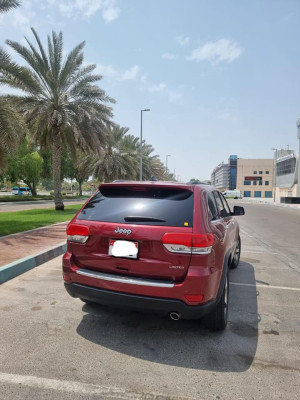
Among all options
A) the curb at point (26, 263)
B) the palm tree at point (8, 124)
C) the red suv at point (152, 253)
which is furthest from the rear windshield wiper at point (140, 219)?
the palm tree at point (8, 124)

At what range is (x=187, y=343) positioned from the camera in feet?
10.2

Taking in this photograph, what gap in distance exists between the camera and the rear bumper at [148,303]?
111 inches

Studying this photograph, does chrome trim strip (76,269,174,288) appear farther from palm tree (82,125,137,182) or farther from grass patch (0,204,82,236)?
palm tree (82,125,137,182)

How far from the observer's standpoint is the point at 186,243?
2820 millimetres

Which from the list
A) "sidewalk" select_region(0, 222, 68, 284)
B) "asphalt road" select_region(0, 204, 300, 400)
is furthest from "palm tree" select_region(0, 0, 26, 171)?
"asphalt road" select_region(0, 204, 300, 400)

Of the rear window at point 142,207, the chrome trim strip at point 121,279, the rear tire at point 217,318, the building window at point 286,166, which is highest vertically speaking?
the building window at point 286,166

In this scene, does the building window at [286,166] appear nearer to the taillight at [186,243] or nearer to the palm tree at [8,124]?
the palm tree at [8,124]

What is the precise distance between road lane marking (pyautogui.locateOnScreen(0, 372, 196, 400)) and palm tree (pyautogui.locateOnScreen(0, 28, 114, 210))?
1644 centimetres

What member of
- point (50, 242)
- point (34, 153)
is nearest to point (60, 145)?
point (50, 242)

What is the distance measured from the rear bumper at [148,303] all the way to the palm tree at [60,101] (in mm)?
15890

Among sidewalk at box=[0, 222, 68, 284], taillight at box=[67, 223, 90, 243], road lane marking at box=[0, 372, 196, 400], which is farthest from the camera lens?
sidewalk at box=[0, 222, 68, 284]

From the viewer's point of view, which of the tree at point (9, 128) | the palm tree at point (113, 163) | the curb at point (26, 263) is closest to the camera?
the curb at point (26, 263)

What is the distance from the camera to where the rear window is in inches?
118

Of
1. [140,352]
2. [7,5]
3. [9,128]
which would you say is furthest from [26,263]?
[7,5]
